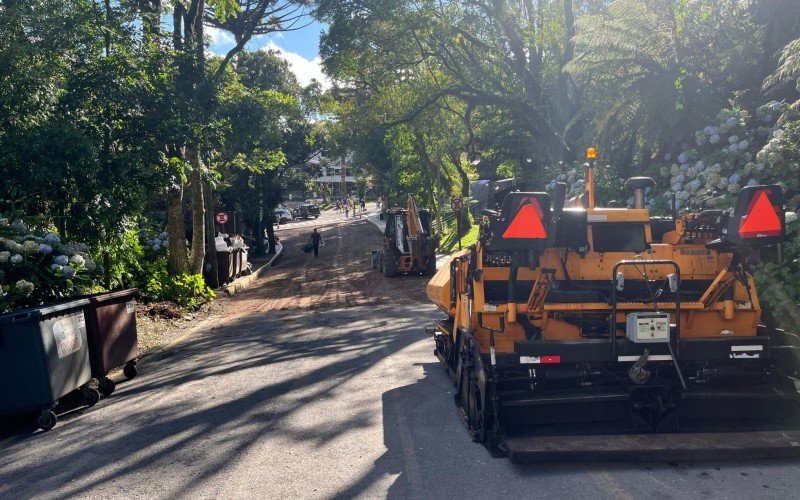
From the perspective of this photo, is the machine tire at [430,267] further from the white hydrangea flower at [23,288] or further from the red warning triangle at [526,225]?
the red warning triangle at [526,225]

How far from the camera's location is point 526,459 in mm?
5504

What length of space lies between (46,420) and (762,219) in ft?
25.1

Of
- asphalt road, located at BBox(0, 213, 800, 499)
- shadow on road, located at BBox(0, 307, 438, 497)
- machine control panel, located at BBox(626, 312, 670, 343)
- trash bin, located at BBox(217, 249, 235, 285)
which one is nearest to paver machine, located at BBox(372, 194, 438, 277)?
trash bin, located at BBox(217, 249, 235, 285)

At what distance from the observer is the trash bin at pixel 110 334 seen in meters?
9.16

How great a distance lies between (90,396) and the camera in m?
8.84

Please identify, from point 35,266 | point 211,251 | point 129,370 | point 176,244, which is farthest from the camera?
point 211,251

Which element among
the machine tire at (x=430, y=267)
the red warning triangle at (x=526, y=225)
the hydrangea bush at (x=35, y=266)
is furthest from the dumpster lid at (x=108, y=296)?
the machine tire at (x=430, y=267)

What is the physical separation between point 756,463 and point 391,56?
21.4 metres

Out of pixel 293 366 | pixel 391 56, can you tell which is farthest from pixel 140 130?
pixel 391 56

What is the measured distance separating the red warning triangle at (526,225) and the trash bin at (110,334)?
6030 mm

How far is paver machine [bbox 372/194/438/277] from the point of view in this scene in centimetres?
2494

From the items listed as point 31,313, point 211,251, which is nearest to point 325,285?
point 211,251

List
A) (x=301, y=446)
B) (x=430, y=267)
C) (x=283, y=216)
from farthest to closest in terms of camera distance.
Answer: (x=283, y=216) → (x=430, y=267) → (x=301, y=446)

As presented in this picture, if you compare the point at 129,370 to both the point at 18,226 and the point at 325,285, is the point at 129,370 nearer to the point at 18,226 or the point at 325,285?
the point at 18,226
